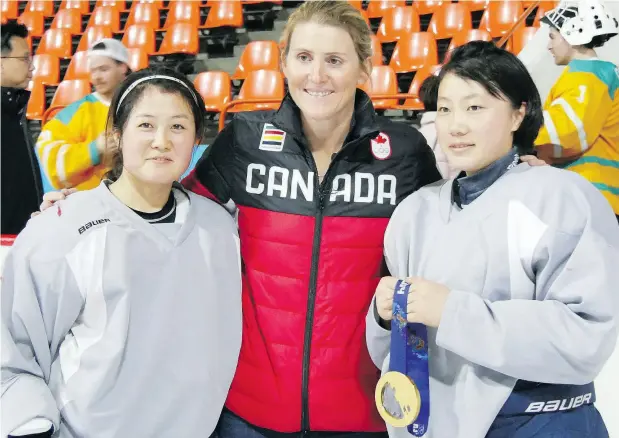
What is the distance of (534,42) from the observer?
4164 millimetres

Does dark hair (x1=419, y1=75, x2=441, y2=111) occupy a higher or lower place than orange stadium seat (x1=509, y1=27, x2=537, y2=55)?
lower

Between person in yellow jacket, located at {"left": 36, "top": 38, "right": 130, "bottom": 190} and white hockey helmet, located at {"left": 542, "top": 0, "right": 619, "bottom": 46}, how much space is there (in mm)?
2015

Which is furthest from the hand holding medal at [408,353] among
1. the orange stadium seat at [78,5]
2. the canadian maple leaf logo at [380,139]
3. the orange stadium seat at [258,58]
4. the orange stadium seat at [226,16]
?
the orange stadium seat at [78,5]

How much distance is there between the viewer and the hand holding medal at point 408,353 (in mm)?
966

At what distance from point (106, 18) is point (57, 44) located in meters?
0.64

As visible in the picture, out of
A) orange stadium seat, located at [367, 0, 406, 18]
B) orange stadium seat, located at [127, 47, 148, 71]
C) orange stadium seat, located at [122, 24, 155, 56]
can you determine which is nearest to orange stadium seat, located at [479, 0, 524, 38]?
orange stadium seat, located at [367, 0, 406, 18]

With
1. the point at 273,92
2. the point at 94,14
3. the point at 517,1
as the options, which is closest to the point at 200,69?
the point at 273,92

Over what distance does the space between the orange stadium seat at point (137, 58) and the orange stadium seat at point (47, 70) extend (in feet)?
3.21

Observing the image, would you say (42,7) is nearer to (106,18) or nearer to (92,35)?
(106,18)

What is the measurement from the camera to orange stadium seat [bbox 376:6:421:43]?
17.4 ft

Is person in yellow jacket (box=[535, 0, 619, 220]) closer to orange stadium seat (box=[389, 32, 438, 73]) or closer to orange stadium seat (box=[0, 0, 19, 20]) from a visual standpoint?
orange stadium seat (box=[389, 32, 438, 73])

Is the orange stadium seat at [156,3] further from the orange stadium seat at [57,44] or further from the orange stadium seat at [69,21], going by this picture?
the orange stadium seat at [57,44]

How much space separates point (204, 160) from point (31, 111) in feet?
16.4

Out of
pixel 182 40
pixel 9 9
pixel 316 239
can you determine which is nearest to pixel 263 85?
pixel 182 40
